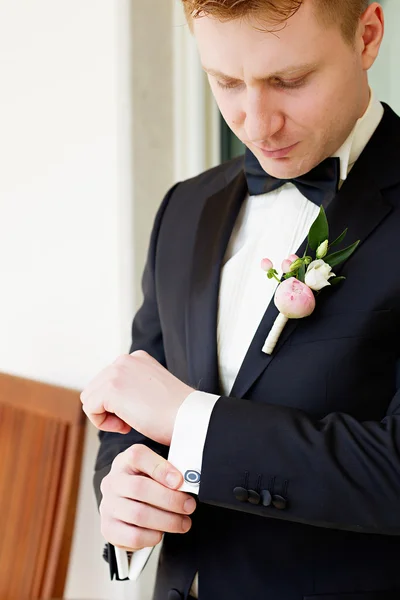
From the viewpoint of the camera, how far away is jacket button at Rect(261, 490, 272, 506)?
42.6 inches

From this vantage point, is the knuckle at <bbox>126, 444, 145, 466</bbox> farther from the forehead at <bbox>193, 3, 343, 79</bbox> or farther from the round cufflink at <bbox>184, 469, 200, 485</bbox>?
the forehead at <bbox>193, 3, 343, 79</bbox>

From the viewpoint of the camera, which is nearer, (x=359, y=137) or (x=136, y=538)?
(x=136, y=538)

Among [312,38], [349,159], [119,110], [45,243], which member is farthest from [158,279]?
[45,243]

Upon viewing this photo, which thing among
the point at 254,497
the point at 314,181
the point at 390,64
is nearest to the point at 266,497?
the point at 254,497

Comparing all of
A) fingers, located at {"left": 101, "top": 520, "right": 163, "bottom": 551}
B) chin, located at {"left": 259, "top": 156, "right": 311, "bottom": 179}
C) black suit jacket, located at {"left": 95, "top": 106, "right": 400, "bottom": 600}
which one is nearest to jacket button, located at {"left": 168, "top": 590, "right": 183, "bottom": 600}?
black suit jacket, located at {"left": 95, "top": 106, "right": 400, "bottom": 600}

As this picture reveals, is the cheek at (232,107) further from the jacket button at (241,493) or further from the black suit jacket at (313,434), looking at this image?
the jacket button at (241,493)

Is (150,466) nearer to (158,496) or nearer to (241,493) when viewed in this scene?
(158,496)

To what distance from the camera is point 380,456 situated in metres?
1.08

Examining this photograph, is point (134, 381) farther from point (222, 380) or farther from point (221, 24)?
point (221, 24)

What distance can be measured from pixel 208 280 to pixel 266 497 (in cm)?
45

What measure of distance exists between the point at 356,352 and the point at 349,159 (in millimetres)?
350

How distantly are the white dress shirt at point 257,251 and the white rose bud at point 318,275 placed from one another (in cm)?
16

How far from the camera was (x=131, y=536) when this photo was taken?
1.19 metres

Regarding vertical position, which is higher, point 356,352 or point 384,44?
point 384,44
